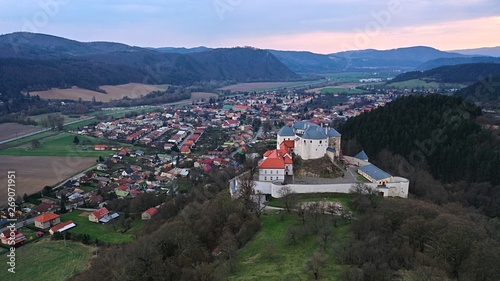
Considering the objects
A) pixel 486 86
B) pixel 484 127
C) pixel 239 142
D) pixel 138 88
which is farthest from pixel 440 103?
pixel 138 88

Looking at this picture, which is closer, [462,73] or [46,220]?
[46,220]

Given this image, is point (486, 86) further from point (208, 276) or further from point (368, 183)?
point (208, 276)

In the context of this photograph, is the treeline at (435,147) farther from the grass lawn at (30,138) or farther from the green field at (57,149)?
the grass lawn at (30,138)

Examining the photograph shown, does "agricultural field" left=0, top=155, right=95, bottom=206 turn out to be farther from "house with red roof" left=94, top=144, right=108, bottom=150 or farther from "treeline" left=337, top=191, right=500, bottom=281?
"treeline" left=337, top=191, right=500, bottom=281

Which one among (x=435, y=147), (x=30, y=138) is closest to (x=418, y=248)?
(x=435, y=147)

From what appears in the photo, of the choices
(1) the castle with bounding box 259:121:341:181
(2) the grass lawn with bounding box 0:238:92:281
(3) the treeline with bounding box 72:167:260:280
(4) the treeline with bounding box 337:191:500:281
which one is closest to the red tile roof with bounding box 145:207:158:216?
(3) the treeline with bounding box 72:167:260:280

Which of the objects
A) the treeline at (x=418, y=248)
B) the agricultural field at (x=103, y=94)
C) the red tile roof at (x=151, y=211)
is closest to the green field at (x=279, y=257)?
the treeline at (x=418, y=248)

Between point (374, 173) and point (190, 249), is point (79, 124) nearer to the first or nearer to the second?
point (374, 173)
